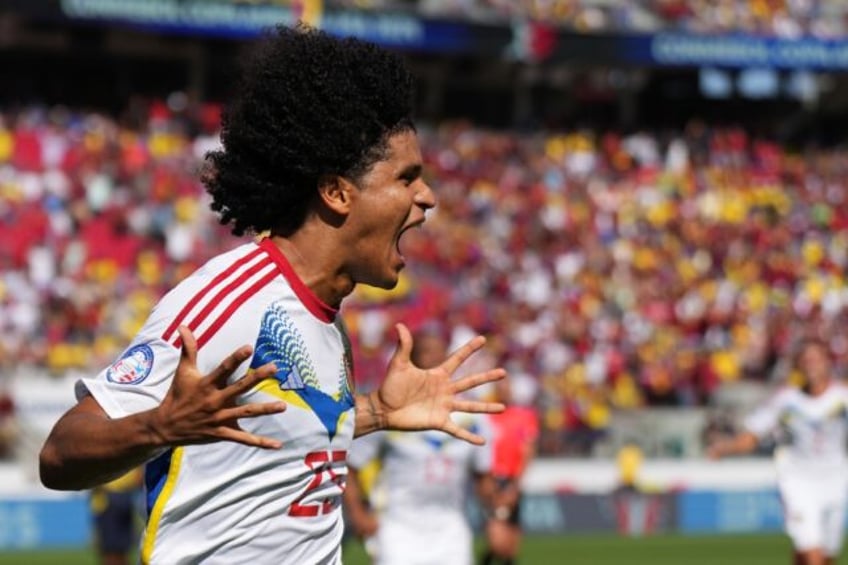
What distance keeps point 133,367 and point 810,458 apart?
1139 cm

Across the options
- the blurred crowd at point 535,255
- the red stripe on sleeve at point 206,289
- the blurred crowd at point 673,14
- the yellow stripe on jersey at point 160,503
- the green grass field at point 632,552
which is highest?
the blurred crowd at point 673,14

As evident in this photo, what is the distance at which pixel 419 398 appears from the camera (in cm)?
527

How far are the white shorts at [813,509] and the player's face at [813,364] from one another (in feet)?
2.85

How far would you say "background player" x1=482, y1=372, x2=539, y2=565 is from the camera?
12984mm

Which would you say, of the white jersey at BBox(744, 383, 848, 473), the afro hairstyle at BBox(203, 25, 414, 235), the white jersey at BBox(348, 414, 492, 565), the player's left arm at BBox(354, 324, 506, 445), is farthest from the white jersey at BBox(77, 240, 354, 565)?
the white jersey at BBox(744, 383, 848, 473)

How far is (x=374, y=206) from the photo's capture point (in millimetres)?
4750

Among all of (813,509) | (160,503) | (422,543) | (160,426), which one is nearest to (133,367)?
(160,426)

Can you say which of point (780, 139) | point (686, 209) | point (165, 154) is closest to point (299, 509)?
point (165, 154)

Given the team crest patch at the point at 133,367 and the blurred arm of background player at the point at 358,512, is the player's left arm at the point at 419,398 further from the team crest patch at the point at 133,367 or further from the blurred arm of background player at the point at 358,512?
the blurred arm of background player at the point at 358,512

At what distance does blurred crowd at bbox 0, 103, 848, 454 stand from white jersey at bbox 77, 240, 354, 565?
16694 mm

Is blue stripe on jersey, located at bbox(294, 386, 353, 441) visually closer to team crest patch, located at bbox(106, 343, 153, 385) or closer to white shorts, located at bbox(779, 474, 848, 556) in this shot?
team crest patch, located at bbox(106, 343, 153, 385)

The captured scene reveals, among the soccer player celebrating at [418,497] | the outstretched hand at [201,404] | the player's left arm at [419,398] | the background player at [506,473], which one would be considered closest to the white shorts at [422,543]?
the soccer player celebrating at [418,497]

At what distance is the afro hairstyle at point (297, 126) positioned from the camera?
4695 mm

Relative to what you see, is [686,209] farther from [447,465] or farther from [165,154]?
[447,465]
